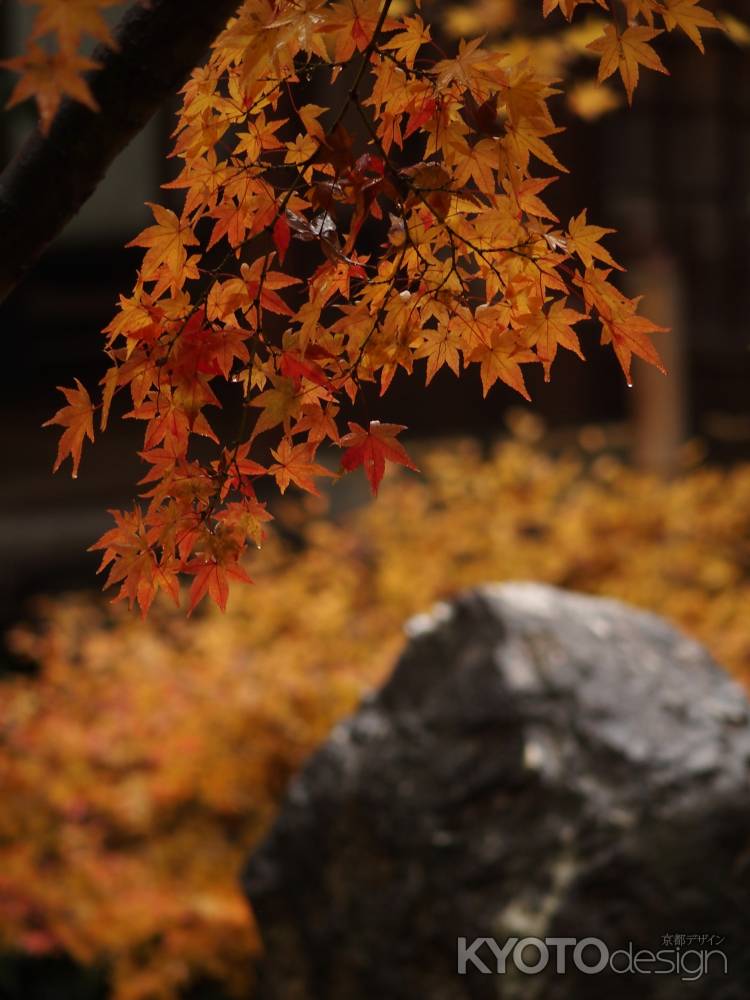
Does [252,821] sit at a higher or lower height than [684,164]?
lower

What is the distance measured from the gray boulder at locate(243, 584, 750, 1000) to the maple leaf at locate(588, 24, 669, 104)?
1.90m

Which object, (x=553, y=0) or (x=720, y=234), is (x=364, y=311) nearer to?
(x=553, y=0)

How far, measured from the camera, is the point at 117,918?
387 cm

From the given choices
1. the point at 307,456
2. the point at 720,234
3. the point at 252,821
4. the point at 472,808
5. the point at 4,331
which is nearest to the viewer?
the point at 307,456

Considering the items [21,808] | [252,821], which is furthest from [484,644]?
[21,808]

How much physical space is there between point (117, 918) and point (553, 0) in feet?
11.1

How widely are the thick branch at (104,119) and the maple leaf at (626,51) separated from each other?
48 cm

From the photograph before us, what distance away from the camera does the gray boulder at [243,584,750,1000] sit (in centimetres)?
281

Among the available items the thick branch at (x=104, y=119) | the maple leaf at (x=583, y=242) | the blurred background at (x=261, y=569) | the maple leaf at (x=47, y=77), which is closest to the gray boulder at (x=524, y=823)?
the blurred background at (x=261, y=569)

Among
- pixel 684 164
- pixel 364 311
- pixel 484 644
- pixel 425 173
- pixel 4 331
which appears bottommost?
pixel 484 644

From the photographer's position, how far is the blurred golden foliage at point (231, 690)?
13.1 ft

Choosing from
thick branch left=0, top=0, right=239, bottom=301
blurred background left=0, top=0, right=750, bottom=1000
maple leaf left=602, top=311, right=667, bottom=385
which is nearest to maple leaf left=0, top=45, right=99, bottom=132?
thick branch left=0, top=0, right=239, bottom=301

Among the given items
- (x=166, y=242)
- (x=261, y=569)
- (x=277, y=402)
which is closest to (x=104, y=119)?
(x=166, y=242)

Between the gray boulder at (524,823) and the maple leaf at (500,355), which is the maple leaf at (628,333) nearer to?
the maple leaf at (500,355)
